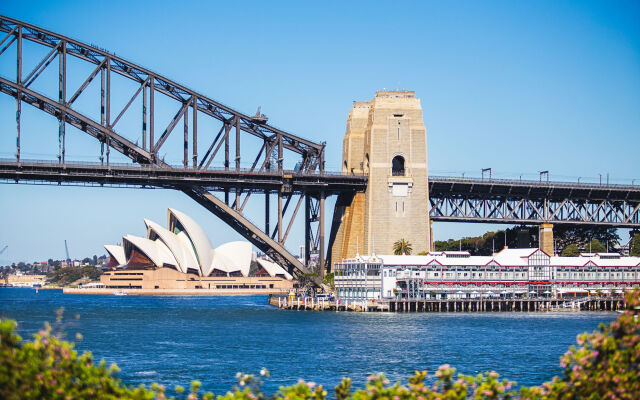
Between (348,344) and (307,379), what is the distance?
16037 mm

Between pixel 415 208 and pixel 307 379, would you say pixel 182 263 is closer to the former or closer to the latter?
pixel 415 208

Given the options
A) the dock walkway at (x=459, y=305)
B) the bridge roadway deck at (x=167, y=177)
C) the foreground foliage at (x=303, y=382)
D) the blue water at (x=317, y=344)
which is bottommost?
the blue water at (x=317, y=344)

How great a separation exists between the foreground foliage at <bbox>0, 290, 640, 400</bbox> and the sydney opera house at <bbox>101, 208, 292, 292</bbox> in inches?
5292

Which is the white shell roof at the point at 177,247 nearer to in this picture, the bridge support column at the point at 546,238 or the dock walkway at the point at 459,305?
the dock walkway at the point at 459,305

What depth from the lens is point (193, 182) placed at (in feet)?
315

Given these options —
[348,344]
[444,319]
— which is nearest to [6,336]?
[348,344]

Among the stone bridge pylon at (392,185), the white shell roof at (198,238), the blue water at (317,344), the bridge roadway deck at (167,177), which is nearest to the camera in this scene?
the blue water at (317,344)

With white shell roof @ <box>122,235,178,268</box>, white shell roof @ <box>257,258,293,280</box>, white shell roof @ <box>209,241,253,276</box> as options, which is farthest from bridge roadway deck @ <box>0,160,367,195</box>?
white shell roof @ <box>257,258,293,280</box>

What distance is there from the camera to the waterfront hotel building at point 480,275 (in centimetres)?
9594

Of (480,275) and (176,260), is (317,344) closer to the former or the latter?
(480,275)

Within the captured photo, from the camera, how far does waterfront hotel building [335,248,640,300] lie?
95.9 m

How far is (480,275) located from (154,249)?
74.6m

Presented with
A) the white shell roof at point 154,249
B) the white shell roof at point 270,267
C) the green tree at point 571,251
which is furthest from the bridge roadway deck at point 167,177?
the white shell roof at point 270,267

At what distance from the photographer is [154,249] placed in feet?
523
